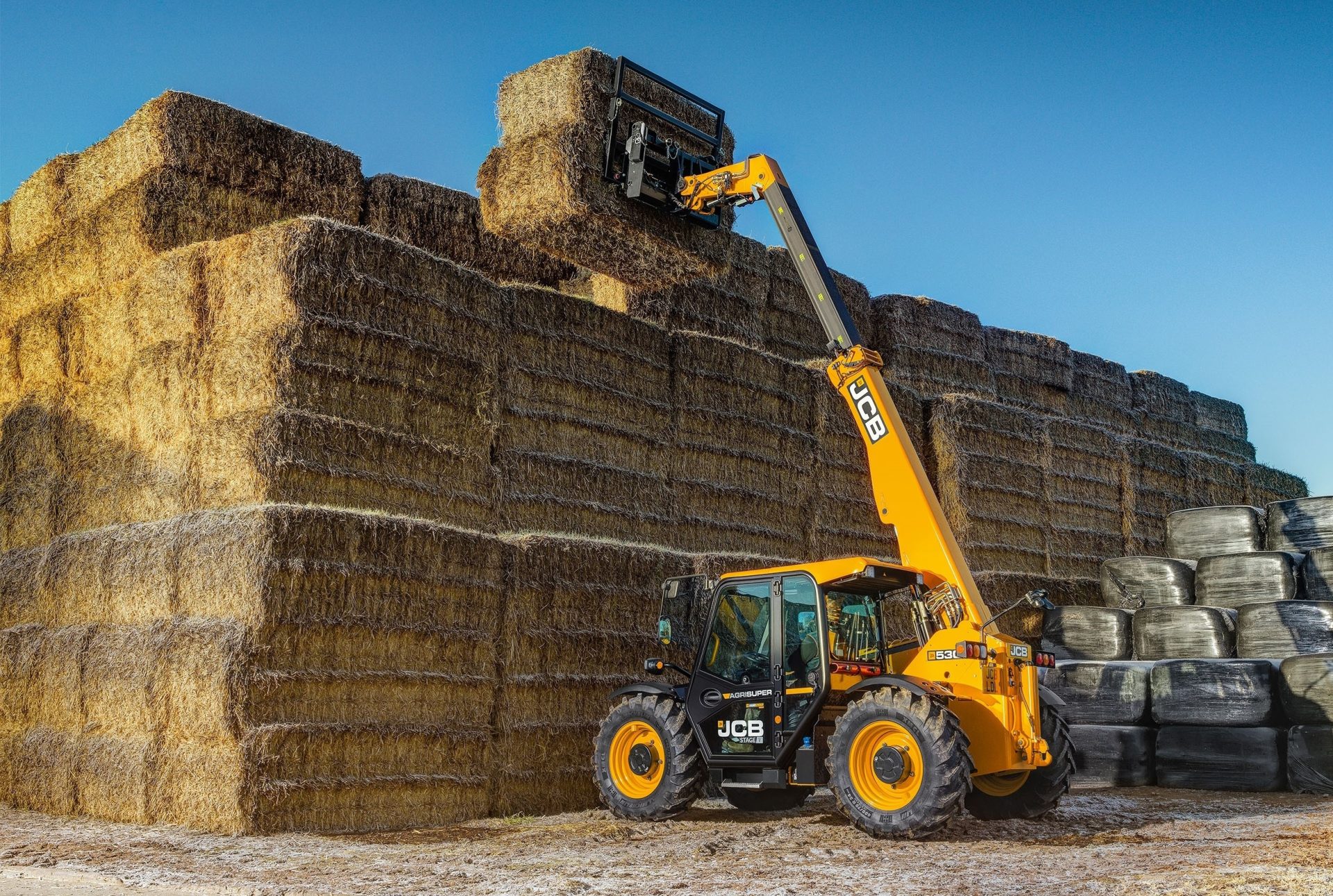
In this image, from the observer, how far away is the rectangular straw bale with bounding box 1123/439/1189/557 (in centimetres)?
1673

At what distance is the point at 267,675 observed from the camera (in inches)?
329

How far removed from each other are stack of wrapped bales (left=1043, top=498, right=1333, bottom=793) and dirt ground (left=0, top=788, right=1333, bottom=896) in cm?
171

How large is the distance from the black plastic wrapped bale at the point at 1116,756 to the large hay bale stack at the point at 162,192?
8464mm

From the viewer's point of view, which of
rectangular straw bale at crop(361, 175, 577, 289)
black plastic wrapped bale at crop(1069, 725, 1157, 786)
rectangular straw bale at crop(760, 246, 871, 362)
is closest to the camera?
black plastic wrapped bale at crop(1069, 725, 1157, 786)

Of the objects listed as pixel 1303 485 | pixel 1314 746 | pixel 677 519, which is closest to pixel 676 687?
pixel 677 519

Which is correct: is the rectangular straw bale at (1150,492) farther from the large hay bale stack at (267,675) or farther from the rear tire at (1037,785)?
the large hay bale stack at (267,675)

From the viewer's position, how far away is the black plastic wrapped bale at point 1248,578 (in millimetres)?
13438

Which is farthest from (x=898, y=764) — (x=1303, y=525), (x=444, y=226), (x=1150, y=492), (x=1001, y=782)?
(x=1150, y=492)

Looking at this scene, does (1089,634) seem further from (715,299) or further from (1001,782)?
(715,299)

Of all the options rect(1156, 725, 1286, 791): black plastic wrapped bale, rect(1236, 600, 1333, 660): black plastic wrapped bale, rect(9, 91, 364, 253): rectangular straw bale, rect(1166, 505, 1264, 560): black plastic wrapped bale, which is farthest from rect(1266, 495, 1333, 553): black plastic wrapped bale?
rect(9, 91, 364, 253): rectangular straw bale

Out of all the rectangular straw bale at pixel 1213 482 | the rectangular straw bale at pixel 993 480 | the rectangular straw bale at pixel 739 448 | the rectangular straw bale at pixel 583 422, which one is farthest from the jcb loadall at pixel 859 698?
the rectangular straw bale at pixel 1213 482

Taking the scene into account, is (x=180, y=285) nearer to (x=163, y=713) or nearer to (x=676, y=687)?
(x=163, y=713)

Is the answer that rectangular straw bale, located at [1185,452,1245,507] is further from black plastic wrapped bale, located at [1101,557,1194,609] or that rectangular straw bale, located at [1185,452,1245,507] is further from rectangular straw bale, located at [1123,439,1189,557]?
black plastic wrapped bale, located at [1101,557,1194,609]

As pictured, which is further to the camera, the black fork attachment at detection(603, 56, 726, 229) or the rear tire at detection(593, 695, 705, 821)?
the black fork attachment at detection(603, 56, 726, 229)
